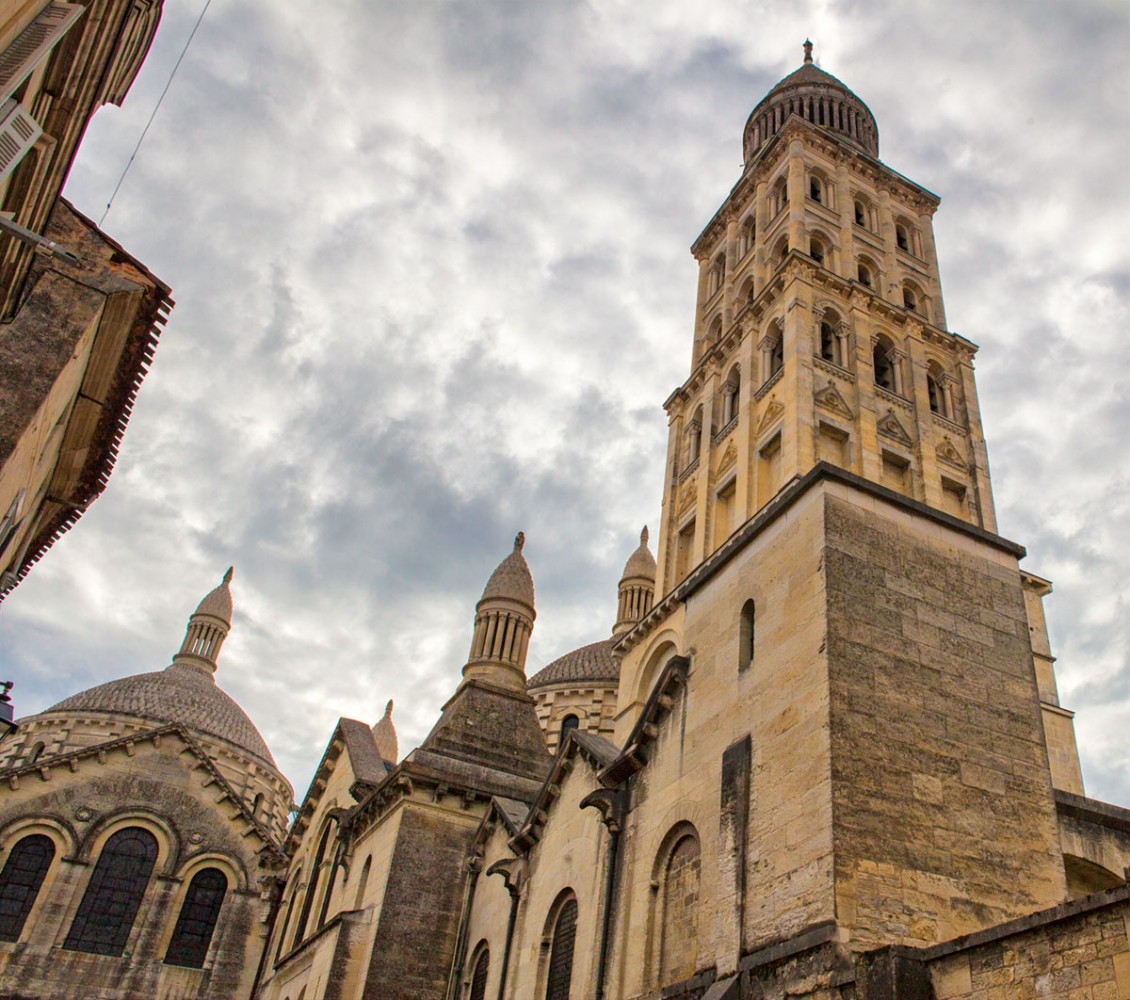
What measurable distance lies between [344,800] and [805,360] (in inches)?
722

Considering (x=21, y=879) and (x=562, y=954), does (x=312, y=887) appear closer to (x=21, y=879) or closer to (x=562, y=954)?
(x=21, y=879)

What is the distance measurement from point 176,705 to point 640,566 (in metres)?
25.3

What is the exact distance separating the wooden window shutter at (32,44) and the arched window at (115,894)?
28.5 metres

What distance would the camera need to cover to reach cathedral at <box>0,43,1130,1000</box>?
32.7 feet

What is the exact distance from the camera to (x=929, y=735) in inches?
430

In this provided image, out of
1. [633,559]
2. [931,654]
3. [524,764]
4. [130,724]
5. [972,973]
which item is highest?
[633,559]

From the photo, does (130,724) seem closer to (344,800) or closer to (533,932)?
(344,800)

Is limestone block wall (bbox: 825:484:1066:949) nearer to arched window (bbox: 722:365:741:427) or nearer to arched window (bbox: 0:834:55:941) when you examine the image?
arched window (bbox: 722:365:741:427)

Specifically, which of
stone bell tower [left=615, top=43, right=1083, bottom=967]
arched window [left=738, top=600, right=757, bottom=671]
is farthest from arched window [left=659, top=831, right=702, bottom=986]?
arched window [left=738, top=600, right=757, bottom=671]

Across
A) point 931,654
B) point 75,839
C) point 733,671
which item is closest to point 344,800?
point 75,839

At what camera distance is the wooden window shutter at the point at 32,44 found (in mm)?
7832

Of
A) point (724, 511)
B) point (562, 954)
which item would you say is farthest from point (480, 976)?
point (724, 511)

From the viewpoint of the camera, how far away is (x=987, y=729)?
1145 centimetres

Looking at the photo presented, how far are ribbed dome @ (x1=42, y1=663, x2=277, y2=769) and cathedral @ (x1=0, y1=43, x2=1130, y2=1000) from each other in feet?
2.32
